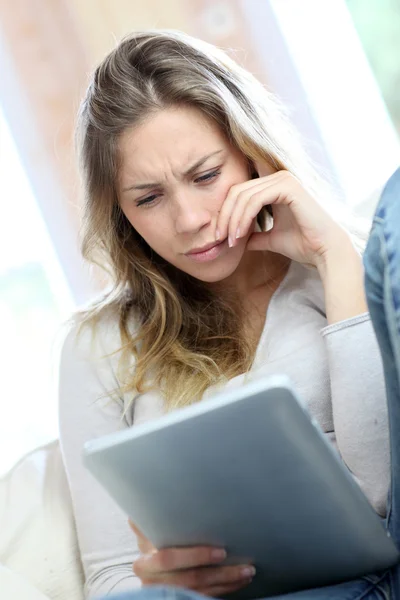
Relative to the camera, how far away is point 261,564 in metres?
0.94

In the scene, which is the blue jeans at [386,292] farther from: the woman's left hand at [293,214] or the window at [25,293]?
the window at [25,293]

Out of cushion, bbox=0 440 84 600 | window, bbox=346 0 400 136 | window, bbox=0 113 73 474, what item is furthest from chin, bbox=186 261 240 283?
window, bbox=346 0 400 136

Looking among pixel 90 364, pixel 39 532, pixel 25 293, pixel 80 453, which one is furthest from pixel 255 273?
pixel 25 293

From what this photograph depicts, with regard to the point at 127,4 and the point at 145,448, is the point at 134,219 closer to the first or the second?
the point at 145,448

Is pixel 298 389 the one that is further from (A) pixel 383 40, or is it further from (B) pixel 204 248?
(A) pixel 383 40

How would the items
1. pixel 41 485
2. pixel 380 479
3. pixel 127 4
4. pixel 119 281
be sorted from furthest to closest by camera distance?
1. pixel 127 4
2. pixel 119 281
3. pixel 41 485
4. pixel 380 479

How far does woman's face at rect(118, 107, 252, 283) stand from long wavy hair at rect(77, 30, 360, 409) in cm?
3

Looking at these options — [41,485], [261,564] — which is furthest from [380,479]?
[41,485]

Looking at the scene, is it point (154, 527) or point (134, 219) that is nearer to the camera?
point (154, 527)

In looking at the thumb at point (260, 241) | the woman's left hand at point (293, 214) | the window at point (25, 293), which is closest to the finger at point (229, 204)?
the woman's left hand at point (293, 214)

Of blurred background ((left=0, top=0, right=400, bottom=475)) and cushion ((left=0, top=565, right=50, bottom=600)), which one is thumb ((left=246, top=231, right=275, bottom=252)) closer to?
cushion ((left=0, top=565, right=50, bottom=600))

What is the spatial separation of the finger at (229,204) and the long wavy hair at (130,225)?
0.07 meters

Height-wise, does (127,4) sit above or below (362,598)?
above

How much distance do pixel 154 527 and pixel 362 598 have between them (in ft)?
0.78
